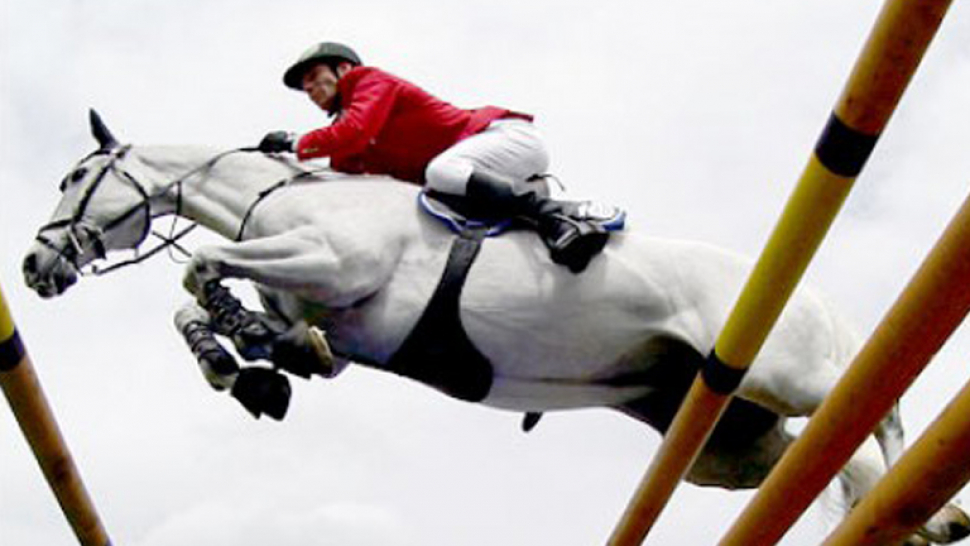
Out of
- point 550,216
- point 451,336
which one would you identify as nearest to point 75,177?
point 451,336

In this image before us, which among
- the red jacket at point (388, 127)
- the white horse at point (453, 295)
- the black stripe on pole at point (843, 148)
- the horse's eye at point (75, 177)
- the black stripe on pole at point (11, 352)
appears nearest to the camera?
the black stripe on pole at point (843, 148)

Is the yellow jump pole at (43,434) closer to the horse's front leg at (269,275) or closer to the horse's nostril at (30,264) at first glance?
the horse's front leg at (269,275)

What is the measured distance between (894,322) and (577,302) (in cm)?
288

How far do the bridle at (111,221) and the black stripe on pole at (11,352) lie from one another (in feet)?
5.57

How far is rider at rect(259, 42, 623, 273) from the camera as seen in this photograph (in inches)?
252

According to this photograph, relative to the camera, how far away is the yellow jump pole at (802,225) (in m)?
3.38

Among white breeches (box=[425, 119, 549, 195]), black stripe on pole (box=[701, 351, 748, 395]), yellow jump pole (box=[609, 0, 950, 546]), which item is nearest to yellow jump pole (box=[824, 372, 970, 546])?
yellow jump pole (box=[609, 0, 950, 546])

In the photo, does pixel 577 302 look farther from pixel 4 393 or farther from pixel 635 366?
pixel 4 393

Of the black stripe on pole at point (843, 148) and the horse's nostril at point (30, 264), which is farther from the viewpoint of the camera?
→ the horse's nostril at point (30, 264)

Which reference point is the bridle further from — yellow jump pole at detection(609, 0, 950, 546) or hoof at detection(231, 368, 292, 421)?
yellow jump pole at detection(609, 0, 950, 546)

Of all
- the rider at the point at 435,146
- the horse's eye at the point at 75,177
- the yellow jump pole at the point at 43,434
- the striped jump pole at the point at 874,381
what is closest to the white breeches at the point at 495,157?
the rider at the point at 435,146

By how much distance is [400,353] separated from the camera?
245 inches

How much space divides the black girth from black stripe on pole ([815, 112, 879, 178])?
2.51m

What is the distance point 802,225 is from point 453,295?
2.30 m
